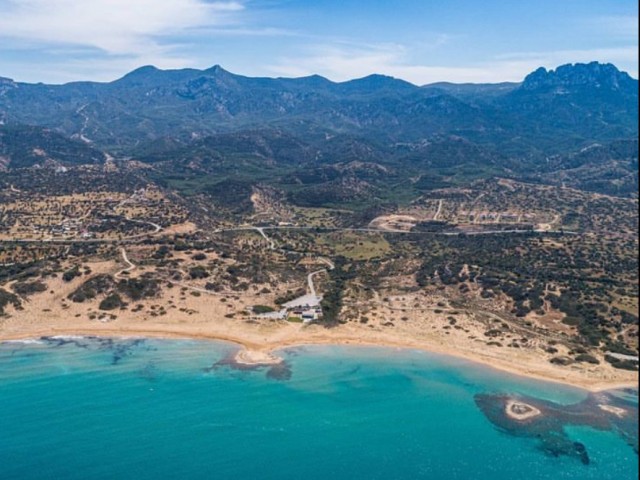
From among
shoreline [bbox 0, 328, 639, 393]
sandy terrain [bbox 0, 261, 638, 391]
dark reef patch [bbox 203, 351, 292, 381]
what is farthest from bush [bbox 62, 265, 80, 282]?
dark reef patch [bbox 203, 351, 292, 381]

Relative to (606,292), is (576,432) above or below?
below

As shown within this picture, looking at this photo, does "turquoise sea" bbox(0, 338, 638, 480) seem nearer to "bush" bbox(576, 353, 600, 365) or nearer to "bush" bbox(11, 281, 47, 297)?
"bush" bbox(576, 353, 600, 365)

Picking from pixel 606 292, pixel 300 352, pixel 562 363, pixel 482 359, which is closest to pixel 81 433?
pixel 300 352

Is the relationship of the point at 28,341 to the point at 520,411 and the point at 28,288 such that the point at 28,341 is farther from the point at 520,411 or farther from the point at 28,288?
the point at 520,411

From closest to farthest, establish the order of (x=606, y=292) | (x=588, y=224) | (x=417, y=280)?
(x=606, y=292), (x=417, y=280), (x=588, y=224)

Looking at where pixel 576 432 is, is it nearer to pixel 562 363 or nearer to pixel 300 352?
pixel 562 363

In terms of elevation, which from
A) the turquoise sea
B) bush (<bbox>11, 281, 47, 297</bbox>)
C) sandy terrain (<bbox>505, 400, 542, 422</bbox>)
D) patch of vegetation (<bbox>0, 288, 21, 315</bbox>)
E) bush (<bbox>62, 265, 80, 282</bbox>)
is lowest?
the turquoise sea

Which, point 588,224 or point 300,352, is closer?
point 300,352
